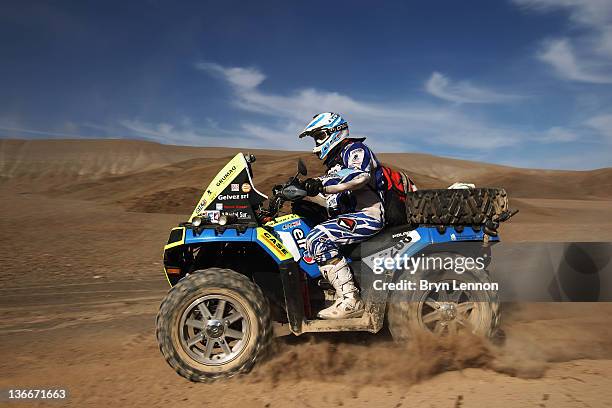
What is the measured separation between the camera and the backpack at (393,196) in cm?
487

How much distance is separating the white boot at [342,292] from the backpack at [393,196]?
2.27ft

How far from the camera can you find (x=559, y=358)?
15.1ft

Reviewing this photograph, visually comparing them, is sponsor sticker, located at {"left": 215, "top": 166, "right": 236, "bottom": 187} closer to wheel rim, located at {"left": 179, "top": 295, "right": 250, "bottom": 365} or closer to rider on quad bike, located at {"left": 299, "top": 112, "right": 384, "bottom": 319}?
rider on quad bike, located at {"left": 299, "top": 112, "right": 384, "bottom": 319}

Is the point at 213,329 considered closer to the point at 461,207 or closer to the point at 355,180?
the point at 355,180

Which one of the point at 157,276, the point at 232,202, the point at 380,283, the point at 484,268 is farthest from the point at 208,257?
the point at 157,276

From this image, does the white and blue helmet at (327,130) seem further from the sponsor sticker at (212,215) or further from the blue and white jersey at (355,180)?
the sponsor sticker at (212,215)

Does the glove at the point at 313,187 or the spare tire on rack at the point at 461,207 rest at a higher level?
the glove at the point at 313,187

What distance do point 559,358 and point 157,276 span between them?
Answer: 8256mm

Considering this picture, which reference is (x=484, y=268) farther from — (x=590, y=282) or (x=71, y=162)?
(x=71, y=162)

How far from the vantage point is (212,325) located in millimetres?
4445

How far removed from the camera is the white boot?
4594 millimetres

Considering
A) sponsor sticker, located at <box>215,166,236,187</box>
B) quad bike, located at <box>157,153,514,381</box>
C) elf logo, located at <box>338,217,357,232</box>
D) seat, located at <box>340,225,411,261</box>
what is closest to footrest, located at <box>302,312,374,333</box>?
quad bike, located at <box>157,153,514,381</box>

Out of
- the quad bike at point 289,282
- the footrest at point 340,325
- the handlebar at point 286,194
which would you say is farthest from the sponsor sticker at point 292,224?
the footrest at point 340,325

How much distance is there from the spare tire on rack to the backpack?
0.26 meters
